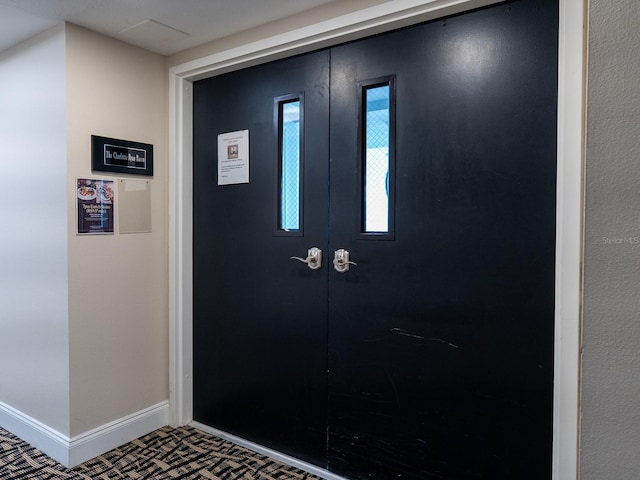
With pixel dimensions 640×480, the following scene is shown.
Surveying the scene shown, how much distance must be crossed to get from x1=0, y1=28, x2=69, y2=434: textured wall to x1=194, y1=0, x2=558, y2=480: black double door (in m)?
0.80

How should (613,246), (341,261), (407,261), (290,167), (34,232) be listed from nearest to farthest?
(613,246), (407,261), (341,261), (290,167), (34,232)

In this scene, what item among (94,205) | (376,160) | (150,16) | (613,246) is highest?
(150,16)

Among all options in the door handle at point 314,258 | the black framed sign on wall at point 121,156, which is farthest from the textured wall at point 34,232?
the door handle at point 314,258

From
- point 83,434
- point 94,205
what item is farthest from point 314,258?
point 83,434

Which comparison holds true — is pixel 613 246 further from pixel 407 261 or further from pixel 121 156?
pixel 121 156

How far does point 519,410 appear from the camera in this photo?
1706 millimetres

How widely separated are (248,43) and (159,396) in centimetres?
211

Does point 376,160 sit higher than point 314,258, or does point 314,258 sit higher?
point 376,160

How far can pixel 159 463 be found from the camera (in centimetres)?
228

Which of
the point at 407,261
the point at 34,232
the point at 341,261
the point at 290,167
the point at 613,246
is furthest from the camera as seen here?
the point at 34,232

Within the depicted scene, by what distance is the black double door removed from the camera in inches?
66.1

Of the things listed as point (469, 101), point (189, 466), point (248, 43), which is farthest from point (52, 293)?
point (469, 101)

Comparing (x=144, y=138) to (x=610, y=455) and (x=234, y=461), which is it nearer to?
(x=234, y=461)

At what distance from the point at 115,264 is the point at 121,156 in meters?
0.59
